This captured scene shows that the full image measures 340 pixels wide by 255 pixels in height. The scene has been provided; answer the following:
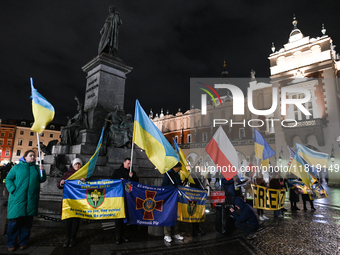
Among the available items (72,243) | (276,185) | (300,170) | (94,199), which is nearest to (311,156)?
(300,170)

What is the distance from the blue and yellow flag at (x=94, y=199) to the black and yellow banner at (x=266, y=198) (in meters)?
5.35

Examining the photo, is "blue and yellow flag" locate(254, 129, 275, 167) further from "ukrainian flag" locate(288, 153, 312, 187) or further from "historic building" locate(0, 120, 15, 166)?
"historic building" locate(0, 120, 15, 166)

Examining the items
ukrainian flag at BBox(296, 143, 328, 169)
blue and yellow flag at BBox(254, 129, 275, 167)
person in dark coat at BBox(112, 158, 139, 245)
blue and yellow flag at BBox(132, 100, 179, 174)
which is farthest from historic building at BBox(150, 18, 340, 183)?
person in dark coat at BBox(112, 158, 139, 245)

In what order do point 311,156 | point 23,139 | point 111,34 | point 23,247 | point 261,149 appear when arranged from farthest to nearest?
point 23,139 → point 111,34 → point 311,156 → point 261,149 → point 23,247

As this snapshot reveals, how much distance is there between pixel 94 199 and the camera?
4.18 meters

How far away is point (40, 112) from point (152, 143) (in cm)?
218

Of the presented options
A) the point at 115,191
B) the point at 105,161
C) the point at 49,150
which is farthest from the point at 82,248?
the point at 49,150

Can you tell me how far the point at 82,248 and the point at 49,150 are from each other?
5.13 metres

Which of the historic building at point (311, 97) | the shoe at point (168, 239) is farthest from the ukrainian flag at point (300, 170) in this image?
the historic building at point (311, 97)

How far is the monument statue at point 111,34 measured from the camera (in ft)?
31.4

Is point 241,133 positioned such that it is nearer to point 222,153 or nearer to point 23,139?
point 222,153

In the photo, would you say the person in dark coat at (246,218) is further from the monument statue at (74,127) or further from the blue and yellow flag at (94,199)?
the monument statue at (74,127)

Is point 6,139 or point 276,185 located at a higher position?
point 6,139

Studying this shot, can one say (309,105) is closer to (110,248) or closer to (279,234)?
(279,234)
